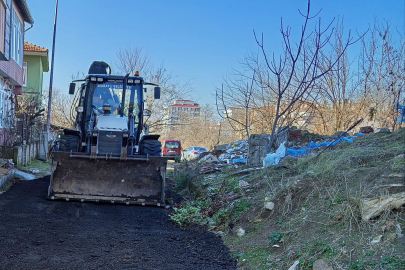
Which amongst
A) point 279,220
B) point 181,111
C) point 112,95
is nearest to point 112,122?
point 112,95

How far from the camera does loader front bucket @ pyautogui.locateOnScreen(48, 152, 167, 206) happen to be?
336 inches

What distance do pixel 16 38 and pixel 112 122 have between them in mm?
11218

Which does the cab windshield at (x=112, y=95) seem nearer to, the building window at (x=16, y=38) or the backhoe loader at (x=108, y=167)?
the backhoe loader at (x=108, y=167)

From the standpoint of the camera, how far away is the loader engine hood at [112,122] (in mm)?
9273

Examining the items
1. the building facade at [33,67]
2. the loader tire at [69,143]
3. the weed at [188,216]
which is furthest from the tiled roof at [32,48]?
the weed at [188,216]

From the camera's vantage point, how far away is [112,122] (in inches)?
373

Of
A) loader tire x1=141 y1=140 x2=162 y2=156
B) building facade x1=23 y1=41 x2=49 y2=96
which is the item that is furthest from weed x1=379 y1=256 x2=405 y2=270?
building facade x1=23 y1=41 x2=49 y2=96

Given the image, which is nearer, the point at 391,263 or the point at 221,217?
the point at 391,263

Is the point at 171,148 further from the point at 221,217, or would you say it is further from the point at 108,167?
the point at 221,217

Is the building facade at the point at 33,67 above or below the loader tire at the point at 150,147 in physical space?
above

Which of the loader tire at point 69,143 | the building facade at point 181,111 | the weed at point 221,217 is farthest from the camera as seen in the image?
the building facade at point 181,111

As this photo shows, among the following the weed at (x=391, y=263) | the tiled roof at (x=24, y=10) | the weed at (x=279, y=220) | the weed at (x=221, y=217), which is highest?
the tiled roof at (x=24, y=10)

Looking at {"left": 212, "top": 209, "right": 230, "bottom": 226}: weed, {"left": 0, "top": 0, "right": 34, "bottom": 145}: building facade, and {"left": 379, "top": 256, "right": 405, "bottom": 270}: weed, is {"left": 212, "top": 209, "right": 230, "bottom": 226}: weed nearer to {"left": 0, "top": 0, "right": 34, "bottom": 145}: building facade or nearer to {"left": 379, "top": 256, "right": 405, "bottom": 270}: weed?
{"left": 379, "top": 256, "right": 405, "bottom": 270}: weed

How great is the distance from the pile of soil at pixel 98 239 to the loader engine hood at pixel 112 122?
5.94ft
